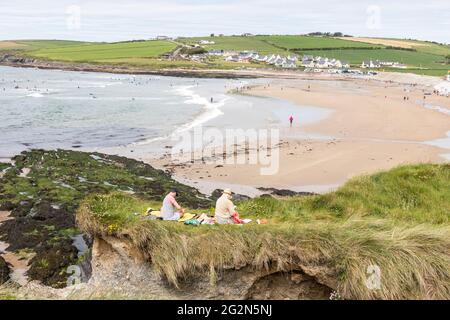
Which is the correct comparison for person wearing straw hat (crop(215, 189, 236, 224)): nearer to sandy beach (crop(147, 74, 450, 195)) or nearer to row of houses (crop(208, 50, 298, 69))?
sandy beach (crop(147, 74, 450, 195))

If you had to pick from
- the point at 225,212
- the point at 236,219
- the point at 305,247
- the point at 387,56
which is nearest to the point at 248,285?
the point at 305,247

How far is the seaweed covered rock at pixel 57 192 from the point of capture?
1638 centimetres

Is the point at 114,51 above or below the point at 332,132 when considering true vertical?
above

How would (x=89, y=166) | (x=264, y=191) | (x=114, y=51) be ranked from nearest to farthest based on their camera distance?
(x=264, y=191) → (x=89, y=166) → (x=114, y=51)

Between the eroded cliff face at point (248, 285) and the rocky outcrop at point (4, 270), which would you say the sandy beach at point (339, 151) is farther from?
the rocky outcrop at point (4, 270)

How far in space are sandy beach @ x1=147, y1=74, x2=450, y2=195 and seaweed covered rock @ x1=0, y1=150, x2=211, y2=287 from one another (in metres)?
2.59

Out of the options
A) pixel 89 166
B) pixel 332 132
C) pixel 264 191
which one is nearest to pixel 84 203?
pixel 264 191

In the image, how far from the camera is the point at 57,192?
23.9 metres

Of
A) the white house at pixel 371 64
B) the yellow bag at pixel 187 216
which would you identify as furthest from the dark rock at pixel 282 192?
the white house at pixel 371 64

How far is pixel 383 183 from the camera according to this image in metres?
14.5

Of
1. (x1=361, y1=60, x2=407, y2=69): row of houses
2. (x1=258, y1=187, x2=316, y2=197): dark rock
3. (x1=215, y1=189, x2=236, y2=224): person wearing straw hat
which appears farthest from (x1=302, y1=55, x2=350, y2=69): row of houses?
(x1=215, y1=189, x2=236, y2=224): person wearing straw hat
